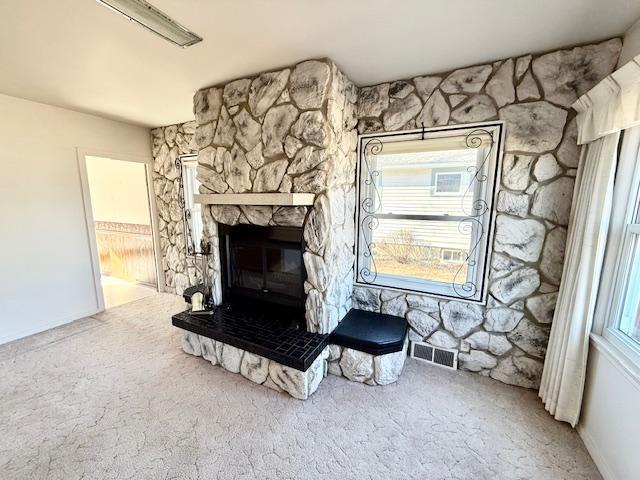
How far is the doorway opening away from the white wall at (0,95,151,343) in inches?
28.8

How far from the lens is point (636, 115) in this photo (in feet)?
4.22

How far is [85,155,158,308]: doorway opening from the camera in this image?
13.6 ft

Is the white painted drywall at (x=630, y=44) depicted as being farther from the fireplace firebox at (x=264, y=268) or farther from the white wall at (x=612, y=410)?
the fireplace firebox at (x=264, y=268)

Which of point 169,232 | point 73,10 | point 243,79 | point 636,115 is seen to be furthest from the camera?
point 169,232

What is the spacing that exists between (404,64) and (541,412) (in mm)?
2737

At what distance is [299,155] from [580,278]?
6.72ft

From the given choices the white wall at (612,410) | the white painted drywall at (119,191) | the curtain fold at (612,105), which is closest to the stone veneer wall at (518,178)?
the curtain fold at (612,105)

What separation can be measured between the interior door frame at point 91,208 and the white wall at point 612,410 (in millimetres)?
4888

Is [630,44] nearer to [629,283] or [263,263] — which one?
[629,283]

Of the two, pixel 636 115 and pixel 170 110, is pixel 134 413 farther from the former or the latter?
pixel 636 115

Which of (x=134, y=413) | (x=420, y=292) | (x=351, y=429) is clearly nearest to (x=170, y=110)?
(x=134, y=413)

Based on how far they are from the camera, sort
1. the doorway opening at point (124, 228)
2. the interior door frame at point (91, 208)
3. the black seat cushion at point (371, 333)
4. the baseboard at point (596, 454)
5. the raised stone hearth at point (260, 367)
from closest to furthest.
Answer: the baseboard at point (596, 454), the raised stone hearth at point (260, 367), the black seat cushion at point (371, 333), the interior door frame at point (91, 208), the doorway opening at point (124, 228)

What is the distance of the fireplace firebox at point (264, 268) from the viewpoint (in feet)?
7.79

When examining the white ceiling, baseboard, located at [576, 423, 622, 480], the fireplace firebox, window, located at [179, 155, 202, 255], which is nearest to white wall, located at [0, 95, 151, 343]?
the white ceiling
